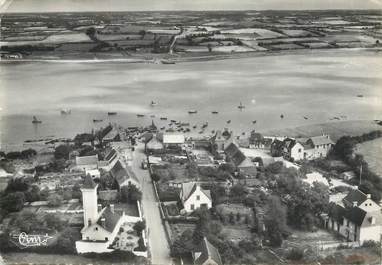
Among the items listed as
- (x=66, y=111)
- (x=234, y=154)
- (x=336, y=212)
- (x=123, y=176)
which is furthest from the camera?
(x=66, y=111)

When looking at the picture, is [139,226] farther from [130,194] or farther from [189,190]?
[189,190]

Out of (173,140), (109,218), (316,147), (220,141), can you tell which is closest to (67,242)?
(109,218)

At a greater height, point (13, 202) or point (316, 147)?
point (316, 147)

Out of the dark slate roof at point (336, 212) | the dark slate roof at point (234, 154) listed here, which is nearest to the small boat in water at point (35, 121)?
the dark slate roof at point (234, 154)

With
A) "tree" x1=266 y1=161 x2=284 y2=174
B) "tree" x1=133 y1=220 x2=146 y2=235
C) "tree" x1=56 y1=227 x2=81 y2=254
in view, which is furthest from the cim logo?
"tree" x1=266 y1=161 x2=284 y2=174

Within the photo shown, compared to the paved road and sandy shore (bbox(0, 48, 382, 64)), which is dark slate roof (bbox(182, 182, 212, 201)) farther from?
sandy shore (bbox(0, 48, 382, 64))

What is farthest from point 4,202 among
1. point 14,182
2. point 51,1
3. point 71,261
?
point 51,1

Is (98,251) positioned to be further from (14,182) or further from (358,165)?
(358,165)
